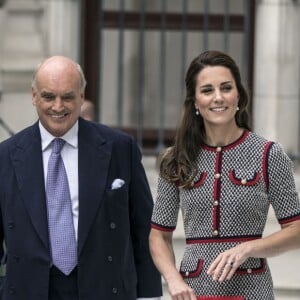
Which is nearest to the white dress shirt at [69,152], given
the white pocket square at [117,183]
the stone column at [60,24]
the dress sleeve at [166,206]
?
the white pocket square at [117,183]

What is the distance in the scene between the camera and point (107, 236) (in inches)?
161

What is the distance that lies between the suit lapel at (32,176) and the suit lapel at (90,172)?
14cm

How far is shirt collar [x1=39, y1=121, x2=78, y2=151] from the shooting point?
13.5 ft

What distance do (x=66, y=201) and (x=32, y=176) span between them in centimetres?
17

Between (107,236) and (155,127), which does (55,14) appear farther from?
(107,236)

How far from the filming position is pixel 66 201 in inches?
158

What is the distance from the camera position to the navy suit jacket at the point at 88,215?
4008mm

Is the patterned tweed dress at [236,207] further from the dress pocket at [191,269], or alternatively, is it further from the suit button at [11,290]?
the suit button at [11,290]

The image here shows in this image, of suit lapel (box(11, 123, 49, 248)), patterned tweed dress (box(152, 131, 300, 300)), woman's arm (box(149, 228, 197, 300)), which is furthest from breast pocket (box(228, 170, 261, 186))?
suit lapel (box(11, 123, 49, 248))

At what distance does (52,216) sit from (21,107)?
15.9 feet

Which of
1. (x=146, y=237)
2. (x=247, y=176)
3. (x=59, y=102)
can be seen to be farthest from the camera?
(x=146, y=237)

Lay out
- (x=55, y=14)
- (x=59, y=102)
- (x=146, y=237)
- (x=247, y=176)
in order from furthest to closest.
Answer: (x=55, y=14), (x=146, y=237), (x=59, y=102), (x=247, y=176)

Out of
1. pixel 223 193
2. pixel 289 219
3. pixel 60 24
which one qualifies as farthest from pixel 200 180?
pixel 60 24

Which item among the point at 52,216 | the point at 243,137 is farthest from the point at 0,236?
the point at 243,137
